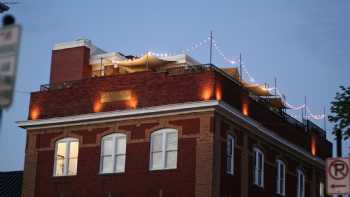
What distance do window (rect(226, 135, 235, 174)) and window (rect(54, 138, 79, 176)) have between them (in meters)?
8.86

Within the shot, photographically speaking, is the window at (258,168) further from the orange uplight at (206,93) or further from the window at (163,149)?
the orange uplight at (206,93)

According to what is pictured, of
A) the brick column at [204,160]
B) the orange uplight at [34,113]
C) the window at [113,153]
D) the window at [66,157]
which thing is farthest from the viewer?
the orange uplight at [34,113]

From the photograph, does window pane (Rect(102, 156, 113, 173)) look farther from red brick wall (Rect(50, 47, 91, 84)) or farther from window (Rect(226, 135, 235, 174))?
red brick wall (Rect(50, 47, 91, 84))

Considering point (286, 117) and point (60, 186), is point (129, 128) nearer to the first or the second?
point (60, 186)

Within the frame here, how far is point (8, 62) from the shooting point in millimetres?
10602

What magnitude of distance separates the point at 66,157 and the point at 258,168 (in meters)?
11.0

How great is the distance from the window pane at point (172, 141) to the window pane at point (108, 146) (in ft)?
12.1

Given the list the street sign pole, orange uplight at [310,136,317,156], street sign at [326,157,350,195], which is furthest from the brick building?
the street sign pole

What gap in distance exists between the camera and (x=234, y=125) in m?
40.2

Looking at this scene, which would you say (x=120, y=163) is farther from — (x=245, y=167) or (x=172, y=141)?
(x=245, y=167)

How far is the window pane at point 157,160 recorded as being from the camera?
39312 millimetres

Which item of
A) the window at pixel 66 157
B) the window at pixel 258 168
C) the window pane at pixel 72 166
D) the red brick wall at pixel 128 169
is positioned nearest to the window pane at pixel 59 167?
the window at pixel 66 157

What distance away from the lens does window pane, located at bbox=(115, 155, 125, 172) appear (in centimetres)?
4066

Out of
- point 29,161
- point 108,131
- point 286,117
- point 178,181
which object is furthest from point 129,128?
point 286,117
